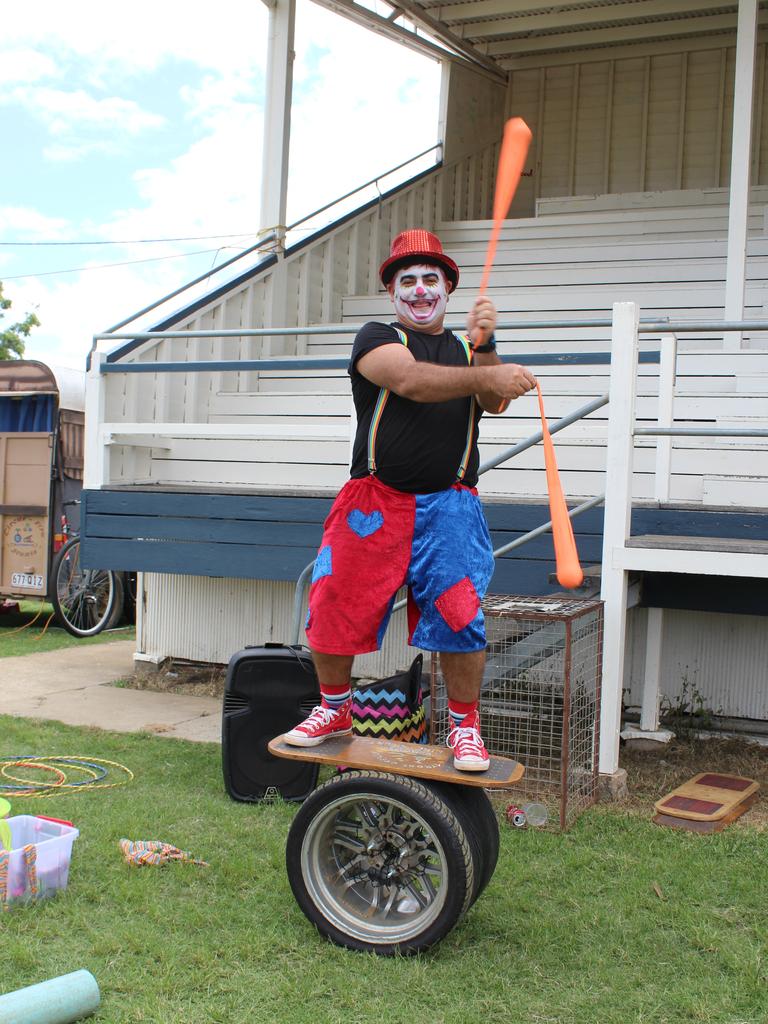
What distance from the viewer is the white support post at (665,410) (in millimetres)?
5527

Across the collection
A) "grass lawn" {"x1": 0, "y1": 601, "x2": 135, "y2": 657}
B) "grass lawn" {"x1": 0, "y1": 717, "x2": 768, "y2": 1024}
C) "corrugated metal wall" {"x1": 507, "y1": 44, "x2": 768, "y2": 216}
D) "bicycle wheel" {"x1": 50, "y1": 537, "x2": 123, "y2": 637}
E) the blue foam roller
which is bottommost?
"grass lawn" {"x1": 0, "y1": 601, "x2": 135, "y2": 657}

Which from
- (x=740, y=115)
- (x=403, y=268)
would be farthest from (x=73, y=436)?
(x=403, y=268)

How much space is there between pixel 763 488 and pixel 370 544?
10.5ft

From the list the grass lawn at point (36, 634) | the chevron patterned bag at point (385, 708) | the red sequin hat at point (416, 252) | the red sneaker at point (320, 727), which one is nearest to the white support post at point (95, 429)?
the grass lawn at point (36, 634)

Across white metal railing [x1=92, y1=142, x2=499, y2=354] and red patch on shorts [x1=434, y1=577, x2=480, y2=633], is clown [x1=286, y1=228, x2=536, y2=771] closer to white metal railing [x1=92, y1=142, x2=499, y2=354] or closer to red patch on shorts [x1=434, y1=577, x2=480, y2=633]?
red patch on shorts [x1=434, y1=577, x2=480, y2=633]

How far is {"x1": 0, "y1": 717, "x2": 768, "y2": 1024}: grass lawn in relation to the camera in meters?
2.89

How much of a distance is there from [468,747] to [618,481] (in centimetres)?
192

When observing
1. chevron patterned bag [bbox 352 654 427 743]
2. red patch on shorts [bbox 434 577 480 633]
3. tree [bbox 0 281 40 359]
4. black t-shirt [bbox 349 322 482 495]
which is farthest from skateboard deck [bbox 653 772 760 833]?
tree [bbox 0 281 40 359]

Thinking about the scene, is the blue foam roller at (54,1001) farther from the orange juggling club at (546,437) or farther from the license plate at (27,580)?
the license plate at (27,580)

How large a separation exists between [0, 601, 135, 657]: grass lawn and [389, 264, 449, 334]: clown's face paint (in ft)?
21.0

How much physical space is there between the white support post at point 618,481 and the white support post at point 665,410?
2.45 ft

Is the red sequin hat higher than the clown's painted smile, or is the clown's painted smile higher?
the red sequin hat

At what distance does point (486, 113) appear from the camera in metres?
12.4

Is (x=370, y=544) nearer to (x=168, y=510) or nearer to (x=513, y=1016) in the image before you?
(x=513, y=1016)
